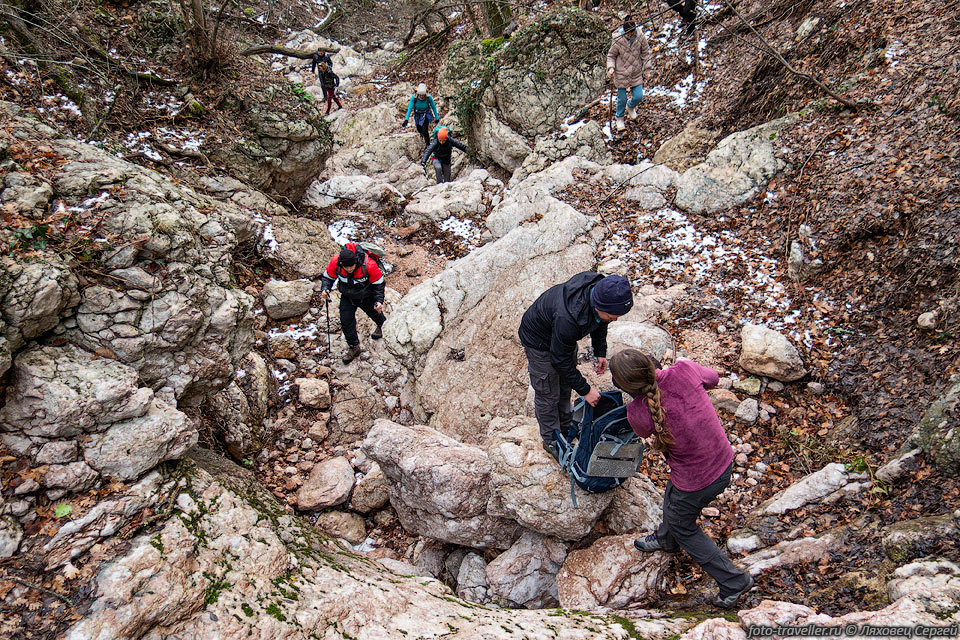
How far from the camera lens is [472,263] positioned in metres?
7.63

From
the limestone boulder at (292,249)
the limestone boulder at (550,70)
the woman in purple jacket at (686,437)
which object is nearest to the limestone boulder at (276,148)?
the limestone boulder at (292,249)

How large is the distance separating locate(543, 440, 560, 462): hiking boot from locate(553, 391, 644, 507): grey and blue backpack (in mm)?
139

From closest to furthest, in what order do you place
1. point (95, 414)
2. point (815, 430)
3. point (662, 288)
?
point (95, 414)
point (815, 430)
point (662, 288)

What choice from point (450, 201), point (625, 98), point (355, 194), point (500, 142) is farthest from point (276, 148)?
point (625, 98)

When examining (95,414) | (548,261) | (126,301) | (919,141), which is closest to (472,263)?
(548,261)

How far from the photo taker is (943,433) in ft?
11.0

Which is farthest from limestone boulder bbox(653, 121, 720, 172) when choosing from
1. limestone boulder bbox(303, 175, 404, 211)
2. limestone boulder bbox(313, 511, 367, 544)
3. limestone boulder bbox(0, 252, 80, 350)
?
limestone boulder bbox(0, 252, 80, 350)

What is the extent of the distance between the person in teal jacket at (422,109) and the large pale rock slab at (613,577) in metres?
12.8

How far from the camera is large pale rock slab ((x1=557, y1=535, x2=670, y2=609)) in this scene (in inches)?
145

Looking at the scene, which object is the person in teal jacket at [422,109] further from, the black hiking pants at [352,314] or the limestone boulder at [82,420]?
the limestone boulder at [82,420]

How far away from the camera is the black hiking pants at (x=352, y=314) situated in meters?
7.17

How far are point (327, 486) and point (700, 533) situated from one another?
13.5 ft

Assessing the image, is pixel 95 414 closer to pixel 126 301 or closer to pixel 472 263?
pixel 126 301

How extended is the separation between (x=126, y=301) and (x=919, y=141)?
8986 millimetres
